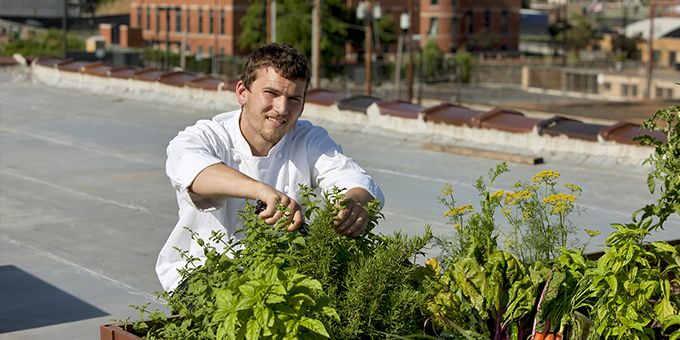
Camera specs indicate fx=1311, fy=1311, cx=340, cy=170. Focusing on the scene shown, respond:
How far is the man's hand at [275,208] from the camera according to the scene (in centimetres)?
452

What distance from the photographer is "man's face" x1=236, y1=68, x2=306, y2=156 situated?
4941 millimetres

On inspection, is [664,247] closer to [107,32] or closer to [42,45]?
[42,45]

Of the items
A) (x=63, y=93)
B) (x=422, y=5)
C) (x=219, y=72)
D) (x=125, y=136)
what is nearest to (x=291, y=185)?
(x=125, y=136)

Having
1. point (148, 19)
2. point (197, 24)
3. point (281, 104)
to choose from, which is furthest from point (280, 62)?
point (148, 19)

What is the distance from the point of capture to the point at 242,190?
464 cm

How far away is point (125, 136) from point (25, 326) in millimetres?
11488

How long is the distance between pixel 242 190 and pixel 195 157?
13.6 inches

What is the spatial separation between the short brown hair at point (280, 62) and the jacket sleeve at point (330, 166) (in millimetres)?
388

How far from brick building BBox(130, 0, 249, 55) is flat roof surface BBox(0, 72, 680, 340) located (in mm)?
84936

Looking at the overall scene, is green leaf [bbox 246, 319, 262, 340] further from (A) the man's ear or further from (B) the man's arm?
(A) the man's ear

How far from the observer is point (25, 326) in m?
8.73

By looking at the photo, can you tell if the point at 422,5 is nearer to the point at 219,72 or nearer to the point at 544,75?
the point at 544,75

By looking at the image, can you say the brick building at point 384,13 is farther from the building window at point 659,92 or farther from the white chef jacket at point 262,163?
the white chef jacket at point 262,163

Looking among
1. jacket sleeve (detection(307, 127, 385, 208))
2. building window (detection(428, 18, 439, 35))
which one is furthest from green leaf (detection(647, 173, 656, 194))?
building window (detection(428, 18, 439, 35))
